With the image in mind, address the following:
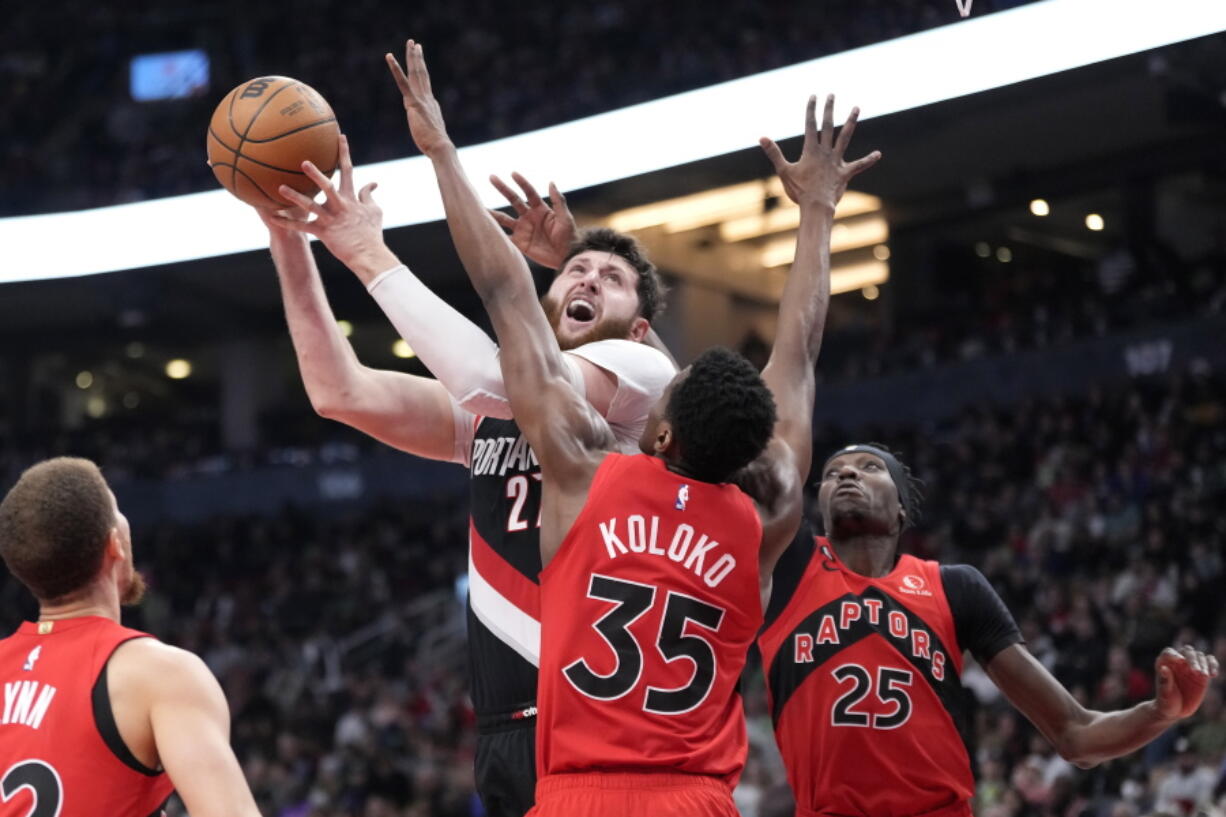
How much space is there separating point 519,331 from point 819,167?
3.93 ft

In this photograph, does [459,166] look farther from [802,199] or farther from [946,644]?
[946,644]

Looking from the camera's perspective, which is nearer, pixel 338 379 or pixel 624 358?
pixel 624 358

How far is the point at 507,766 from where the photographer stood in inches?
146

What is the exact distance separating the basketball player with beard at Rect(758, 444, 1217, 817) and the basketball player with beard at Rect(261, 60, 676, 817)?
3.35 feet

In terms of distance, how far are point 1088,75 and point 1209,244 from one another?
13.6 ft

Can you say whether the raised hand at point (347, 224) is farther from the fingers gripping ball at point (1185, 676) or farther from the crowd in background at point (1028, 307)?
the crowd in background at point (1028, 307)

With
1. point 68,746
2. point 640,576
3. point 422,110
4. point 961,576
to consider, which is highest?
point 422,110

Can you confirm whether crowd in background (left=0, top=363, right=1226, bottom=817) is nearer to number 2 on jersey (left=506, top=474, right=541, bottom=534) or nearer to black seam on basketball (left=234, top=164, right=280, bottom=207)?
number 2 on jersey (left=506, top=474, right=541, bottom=534)

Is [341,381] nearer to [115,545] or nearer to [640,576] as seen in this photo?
[115,545]

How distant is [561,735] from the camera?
323cm

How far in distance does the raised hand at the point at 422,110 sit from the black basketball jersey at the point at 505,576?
777 mm

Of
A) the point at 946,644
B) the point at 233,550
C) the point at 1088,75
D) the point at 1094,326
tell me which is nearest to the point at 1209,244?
the point at 1094,326

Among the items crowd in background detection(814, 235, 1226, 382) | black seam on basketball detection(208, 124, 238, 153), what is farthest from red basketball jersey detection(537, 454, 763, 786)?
crowd in background detection(814, 235, 1226, 382)

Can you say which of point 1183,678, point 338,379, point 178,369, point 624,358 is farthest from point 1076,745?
point 178,369
